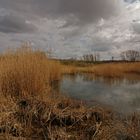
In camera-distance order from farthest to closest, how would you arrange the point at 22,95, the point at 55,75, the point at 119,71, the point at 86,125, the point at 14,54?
the point at 119,71 → the point at 55,75 → the point at 14,54 → the point at 22,95 → the point at 86,125

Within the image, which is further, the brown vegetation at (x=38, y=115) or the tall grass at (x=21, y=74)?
the tall grass at (x=21, y=74)

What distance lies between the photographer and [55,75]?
14.6 metres

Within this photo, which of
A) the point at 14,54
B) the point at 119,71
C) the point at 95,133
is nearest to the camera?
the point at 95,133

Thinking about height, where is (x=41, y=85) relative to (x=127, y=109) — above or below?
above

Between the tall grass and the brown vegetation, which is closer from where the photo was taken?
the brown vegetation

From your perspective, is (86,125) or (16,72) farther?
(16,72)

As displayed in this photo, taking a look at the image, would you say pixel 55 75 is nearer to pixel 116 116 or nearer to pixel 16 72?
pixel 16 72

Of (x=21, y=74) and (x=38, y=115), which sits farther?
(x=21, y=74)

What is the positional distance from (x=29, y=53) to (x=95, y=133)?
13.0 feet

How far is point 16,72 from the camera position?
7.03 metres

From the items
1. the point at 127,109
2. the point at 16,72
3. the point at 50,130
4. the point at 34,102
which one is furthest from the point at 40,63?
the point at 50,130

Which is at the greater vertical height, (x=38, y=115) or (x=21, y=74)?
(x=21, y=74)

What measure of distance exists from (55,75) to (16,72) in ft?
25.0

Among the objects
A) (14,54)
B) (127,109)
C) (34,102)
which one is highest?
(14,54)
